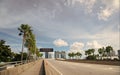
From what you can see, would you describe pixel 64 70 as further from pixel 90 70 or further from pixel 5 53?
pixel 5 53

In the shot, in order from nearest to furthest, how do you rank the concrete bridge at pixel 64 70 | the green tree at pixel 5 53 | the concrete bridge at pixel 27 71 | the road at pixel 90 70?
the concrete bridge at pixel 27 71, the concrete bridge at pixel 64 70, the road at pixel 90 70, the green tree at pixel 5 53

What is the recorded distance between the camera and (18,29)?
71.2 meters

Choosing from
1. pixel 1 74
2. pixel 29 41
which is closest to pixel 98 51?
pixel 29 41

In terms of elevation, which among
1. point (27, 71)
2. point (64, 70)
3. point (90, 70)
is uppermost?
point (90, 70)

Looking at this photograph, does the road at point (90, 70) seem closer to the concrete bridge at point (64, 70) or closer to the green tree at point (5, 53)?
the concrete bridge at point (64, 70)

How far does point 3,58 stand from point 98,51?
342 ft

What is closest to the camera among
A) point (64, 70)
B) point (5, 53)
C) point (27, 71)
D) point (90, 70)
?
point (90, 70)

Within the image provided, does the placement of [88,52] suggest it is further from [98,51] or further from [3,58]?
[3,58]

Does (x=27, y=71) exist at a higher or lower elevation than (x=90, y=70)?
lower

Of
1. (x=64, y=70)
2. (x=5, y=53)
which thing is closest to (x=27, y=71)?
(x=64, y=70)

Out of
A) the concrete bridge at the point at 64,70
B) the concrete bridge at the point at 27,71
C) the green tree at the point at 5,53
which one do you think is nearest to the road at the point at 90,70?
the concrete bridge at the point at 64,70

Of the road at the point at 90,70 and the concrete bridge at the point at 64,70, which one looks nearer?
the concrete bridge at the point at 64,70

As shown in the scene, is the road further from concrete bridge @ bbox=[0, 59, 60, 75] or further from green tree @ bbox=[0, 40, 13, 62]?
green tree @ bbox=[0, 40, 13, 62]

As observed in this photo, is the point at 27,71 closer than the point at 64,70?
No
